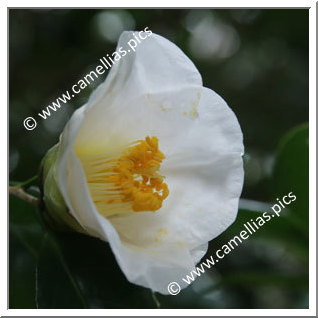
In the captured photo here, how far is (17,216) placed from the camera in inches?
47.4

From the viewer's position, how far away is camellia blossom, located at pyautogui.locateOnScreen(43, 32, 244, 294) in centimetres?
99

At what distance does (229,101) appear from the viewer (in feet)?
8.14

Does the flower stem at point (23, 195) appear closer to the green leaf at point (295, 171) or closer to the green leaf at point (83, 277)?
the green leaf at point (83, 277)

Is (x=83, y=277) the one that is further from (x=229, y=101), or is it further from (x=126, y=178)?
(x=229, y=101)

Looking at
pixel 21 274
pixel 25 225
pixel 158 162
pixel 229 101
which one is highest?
pixel 229 101

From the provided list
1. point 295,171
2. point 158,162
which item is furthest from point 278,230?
point 158,162

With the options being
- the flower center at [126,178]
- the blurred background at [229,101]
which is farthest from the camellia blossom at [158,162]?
the blurred background at [229,101]

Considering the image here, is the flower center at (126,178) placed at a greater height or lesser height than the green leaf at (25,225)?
greater

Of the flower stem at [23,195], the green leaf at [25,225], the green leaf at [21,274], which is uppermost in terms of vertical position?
the flower stem at [23,195]

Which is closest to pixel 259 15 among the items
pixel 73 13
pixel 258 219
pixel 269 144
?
pixel 269 144

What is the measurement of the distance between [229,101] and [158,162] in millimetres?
1478

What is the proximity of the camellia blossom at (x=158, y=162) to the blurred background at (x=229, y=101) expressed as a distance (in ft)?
0.41

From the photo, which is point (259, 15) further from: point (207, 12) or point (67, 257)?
point (67, 257)

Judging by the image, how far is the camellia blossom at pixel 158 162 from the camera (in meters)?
0.99
